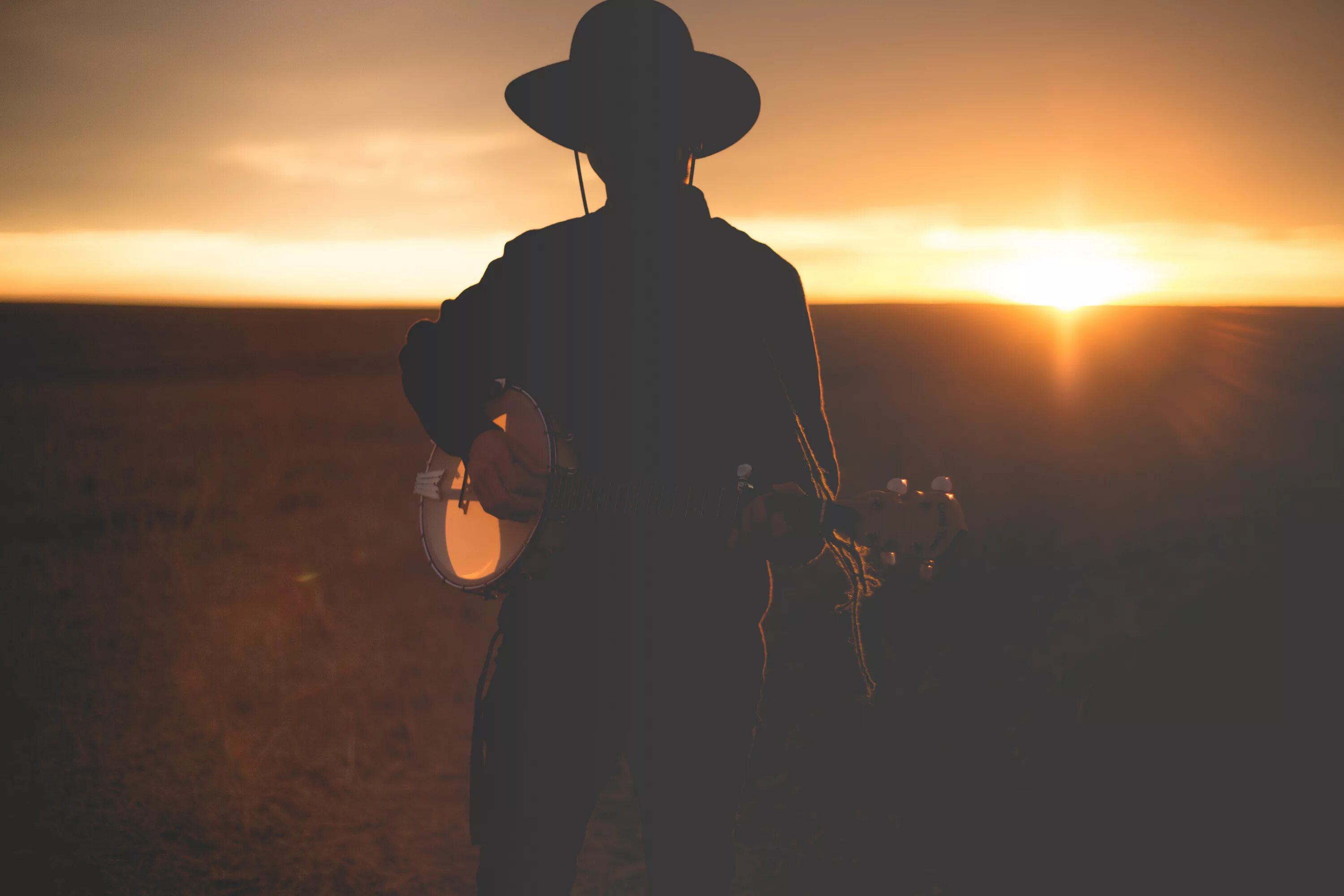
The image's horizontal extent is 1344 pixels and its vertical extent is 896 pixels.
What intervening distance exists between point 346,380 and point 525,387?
22317mm

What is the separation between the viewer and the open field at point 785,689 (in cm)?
303

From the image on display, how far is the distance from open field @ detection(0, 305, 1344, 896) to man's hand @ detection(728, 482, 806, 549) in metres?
0.49

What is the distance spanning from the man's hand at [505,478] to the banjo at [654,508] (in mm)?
17

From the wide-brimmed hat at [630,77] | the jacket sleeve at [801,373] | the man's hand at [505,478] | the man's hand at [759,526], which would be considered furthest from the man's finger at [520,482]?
the wide-brimmed hat at [630,77]

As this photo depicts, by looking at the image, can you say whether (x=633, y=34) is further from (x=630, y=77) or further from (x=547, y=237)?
(x=547, y=237)

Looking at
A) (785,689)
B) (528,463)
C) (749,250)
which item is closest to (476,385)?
(528,463)

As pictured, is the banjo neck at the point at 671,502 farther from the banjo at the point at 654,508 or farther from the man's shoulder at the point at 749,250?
the man's shoulder at the point at 749,250

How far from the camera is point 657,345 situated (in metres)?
1.62

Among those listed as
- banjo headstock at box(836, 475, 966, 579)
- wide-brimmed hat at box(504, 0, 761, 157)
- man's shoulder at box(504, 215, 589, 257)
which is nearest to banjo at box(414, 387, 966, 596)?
banjo headstock at box(836, 475, 966, 579)

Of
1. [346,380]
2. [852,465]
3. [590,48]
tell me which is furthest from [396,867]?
[346,380]

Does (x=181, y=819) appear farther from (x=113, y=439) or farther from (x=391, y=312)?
(x=391, y=312)

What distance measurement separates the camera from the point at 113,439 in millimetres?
11906

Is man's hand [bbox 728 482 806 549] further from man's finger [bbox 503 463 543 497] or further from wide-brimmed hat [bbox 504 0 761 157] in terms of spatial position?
wide-brimmed hat [bbox 504 0 761 157]

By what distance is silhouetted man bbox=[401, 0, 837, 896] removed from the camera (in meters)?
1.57
